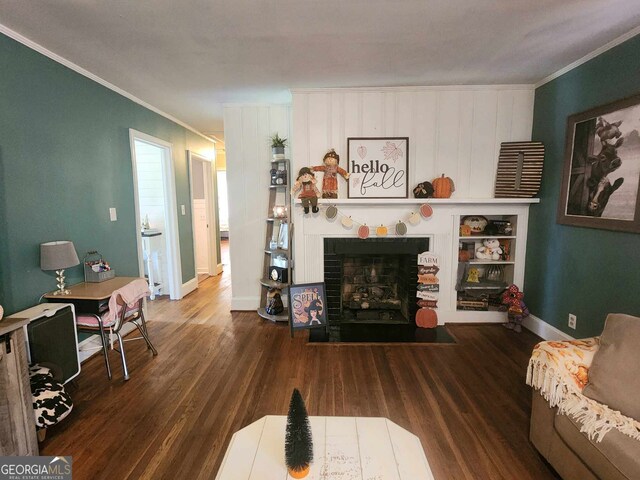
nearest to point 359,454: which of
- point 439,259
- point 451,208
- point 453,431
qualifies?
point 453,431

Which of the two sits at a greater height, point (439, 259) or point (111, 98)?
point (111, 98)

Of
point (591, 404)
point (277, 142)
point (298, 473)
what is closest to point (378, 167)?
point (277, 142)

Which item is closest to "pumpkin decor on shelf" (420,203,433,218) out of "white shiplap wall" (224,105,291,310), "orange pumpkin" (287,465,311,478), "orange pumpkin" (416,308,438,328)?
Answer: "orange pumpkin" (416,308,438,328)

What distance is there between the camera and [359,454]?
1.20 metres

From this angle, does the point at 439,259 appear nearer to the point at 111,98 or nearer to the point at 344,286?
the point at 344,286

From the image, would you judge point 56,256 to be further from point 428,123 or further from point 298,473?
point 428,123

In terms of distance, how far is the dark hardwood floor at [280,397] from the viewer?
165 cm

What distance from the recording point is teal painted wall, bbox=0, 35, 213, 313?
2.07 m

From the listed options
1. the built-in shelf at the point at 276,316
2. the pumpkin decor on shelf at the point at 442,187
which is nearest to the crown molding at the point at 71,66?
the built-in shelf at the point at 276,316

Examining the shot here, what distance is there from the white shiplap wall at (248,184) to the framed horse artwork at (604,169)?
276 centimetres

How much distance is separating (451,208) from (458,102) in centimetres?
107

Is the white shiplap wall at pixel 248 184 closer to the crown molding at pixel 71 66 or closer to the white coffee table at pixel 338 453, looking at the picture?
the crown molding at pixel 71 66

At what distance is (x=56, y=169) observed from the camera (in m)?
2.42

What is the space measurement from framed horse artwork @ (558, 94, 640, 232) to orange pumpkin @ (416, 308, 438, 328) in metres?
1.44
